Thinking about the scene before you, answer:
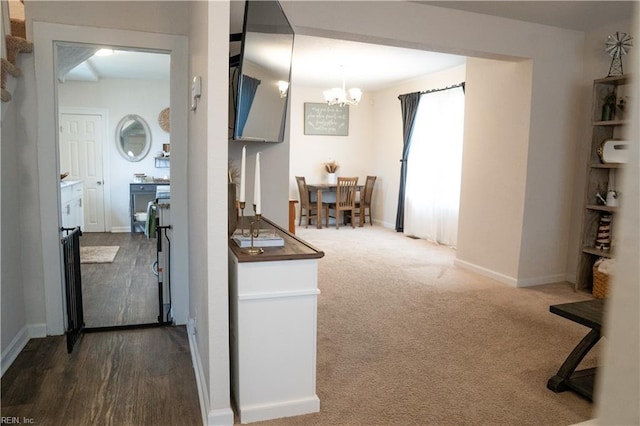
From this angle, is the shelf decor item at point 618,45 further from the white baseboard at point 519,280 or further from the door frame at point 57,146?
the door frame at point 57,146

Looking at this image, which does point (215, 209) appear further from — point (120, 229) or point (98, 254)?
point (120, 229)

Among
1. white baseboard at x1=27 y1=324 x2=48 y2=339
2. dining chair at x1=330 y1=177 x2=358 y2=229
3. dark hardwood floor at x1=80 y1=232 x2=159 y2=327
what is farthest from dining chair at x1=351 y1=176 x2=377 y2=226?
white baseboard at x1=27 y1=324 x2=48 y2=339

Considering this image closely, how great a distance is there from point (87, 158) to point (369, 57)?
4.61 meters

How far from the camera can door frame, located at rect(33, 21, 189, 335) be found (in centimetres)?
276

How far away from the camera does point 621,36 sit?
3.77 metres

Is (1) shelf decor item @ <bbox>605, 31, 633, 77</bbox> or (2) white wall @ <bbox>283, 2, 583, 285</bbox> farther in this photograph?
(1) shelf decor item @ <bbox>605, 31, 633, 77</bbox>

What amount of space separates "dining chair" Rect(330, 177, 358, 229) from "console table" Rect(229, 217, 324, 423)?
17.9 ft

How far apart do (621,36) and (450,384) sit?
11.1 ft

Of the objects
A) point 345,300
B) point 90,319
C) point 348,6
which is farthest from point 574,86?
point 90,319

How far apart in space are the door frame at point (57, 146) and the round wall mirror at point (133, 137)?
4435 mm

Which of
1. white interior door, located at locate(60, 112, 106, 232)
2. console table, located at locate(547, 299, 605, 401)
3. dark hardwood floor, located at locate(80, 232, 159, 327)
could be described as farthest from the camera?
white interior door, located at locate(60, 112, 106, 232)

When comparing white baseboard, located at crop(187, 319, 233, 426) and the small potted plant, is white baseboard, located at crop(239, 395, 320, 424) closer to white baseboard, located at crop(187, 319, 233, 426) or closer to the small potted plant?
white baseboard, located at crop(187, 319, 233, 426)

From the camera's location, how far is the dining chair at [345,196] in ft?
24.7

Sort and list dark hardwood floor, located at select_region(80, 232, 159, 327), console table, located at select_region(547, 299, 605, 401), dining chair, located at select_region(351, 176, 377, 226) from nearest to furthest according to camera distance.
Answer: console table, located at select_region(547, 299, 605, 401) → dark hardwood floor, located at select_region(80, 232, 159, 327) → dining chair, located at select_region(351, 176, 377, 226)
